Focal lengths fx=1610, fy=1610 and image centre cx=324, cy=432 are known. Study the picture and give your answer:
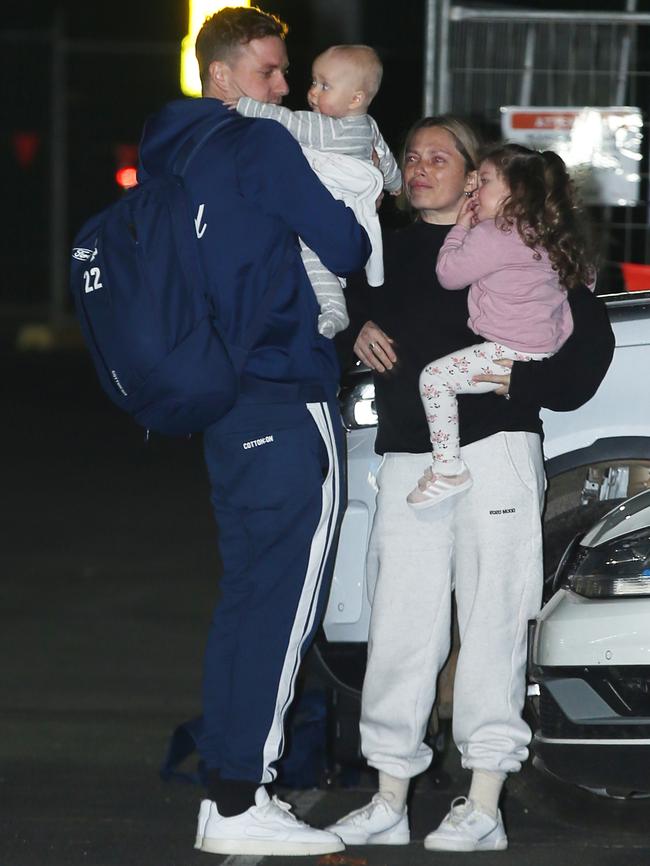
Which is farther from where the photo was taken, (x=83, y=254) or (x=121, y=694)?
(x=121, y=694)

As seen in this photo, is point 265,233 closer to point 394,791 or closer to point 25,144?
point 394,791

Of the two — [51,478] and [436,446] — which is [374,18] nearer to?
[51,478]

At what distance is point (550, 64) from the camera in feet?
21.7

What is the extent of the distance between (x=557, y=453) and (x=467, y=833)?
1071mm

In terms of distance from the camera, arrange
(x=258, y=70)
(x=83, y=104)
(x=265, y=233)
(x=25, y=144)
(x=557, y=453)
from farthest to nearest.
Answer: (x=83, y=104), (x=25, y=144), (x=557, y=453), (x=258, y=70), (x=265, y=233)

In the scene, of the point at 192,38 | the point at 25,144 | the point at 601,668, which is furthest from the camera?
the point at 25,144

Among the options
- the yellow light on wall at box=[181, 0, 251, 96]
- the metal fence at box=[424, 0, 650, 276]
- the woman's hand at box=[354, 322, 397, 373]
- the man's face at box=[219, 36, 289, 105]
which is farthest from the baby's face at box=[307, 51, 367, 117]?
the yellow light on wall at box=[181, 0, 251, 96]

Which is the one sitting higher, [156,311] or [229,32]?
[229,32]

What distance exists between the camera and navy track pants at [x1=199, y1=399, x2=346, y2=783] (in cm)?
408

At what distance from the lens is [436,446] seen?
411 centimetres

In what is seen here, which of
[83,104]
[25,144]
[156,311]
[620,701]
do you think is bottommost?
[25,144]

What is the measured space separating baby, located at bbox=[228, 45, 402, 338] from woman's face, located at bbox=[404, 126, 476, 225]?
210 millimetres

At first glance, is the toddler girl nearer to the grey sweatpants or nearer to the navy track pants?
the grey sweatpants

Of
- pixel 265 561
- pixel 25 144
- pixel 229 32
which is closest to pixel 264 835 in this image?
pixel 265 561
